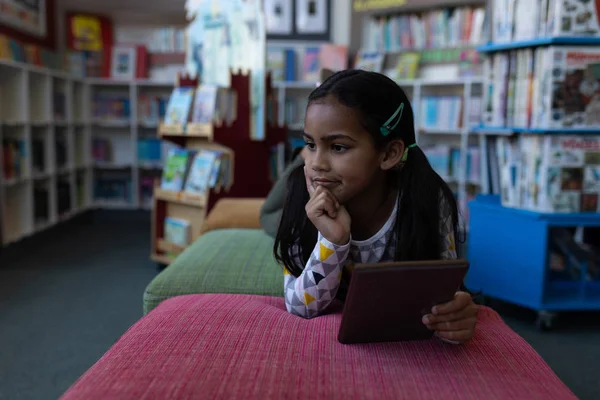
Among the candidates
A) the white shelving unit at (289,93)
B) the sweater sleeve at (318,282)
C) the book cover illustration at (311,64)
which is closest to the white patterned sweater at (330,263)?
the sweater sleeve at (318,282)

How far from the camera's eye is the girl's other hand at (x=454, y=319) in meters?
0.93

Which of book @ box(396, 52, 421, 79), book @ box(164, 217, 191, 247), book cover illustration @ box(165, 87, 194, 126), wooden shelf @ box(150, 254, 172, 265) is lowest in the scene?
wooden shelf @ box(150, 254, 172, 265)

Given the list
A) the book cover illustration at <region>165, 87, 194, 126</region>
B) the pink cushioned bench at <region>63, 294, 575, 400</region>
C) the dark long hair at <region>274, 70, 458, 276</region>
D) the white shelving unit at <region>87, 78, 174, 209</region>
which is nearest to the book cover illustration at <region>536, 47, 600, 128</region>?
the dark long hair at <region>274, 70, 458, 276</region>

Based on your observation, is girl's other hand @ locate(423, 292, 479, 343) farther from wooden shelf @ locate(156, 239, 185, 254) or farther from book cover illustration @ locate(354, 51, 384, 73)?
book cover illustration @ locate(354, 51, 384, 73)

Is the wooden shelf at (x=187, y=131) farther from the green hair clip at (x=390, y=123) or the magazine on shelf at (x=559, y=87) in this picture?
the green hair clip at (x=390, y=123)

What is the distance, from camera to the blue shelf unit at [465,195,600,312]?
233cm

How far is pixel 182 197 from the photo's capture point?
10.4ft

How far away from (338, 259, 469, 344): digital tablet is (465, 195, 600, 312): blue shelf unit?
157cm

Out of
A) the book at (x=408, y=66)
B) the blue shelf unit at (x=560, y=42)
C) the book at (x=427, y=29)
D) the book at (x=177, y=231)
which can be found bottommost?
the book at (x=177, y=231)

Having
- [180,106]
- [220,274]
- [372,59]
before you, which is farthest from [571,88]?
[372,59]

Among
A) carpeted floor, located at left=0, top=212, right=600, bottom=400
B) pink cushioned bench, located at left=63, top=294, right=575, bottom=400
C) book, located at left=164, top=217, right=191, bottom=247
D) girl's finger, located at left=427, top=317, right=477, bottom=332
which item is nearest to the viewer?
pink cushioned bench, located at left=63, top=294, right=575, bottom=400

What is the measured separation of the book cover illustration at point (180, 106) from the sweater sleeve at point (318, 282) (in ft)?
7.44

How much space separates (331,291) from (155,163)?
16.4 feet

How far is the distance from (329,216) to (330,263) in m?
0.10
